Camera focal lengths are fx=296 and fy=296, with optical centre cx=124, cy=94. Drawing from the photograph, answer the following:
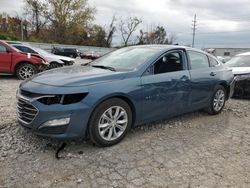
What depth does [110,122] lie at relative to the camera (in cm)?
422

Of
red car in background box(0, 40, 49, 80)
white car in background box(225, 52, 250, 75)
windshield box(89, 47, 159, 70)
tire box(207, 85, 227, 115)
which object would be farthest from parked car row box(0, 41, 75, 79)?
tire box(207, 85, 227, 115)

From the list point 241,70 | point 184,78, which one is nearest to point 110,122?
point 184,78

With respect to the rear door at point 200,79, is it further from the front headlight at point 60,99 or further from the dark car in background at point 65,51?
the dark car in background at point 65,51

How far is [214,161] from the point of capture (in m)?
4.02

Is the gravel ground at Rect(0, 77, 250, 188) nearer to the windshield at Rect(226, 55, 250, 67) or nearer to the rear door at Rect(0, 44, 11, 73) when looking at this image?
the windshield at Rect(226, 55, 250, 67)

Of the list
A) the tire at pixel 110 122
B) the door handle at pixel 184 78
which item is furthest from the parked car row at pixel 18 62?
the tire at pixel 110 122

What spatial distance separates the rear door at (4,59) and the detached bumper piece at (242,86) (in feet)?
24.7

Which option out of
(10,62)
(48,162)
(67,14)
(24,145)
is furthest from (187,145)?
(67,14)

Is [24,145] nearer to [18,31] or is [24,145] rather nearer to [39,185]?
[39,185]

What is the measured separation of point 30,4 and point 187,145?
54955 mm

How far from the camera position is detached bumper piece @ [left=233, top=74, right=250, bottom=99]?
8.30m

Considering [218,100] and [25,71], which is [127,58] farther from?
[25,71]

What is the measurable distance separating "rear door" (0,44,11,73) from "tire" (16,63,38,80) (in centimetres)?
36

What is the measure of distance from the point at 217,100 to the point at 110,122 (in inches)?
122
